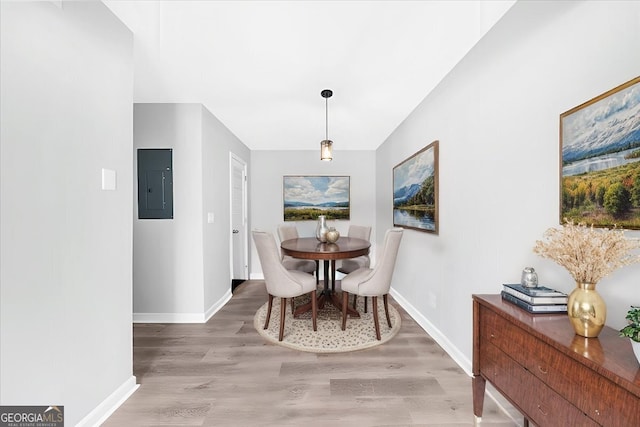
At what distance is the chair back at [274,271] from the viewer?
2439 mm

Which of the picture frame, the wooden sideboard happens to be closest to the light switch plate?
the wooden sideboard

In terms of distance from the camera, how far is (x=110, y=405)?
1638 millimetres

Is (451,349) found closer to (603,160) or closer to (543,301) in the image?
(543,301)

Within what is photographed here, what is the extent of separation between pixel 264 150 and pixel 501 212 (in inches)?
160

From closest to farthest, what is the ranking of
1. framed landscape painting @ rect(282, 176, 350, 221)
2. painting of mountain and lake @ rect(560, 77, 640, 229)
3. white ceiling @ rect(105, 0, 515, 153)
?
painting of mountain and lake @ rect(560, 77, 640, 229), white ceiling @ rect(105, 0, 515, 153), framed landscape painting @ rect(282, 176, 350, 221)

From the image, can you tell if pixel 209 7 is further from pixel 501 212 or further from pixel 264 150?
pixel 264 150

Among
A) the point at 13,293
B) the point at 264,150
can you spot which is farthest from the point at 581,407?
the point at 264,150

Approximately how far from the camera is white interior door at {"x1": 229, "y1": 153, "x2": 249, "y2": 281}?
4055 millimetres

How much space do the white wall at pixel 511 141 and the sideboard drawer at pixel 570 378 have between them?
0.35 metres

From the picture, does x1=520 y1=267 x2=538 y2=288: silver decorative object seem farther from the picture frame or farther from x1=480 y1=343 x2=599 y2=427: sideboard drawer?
the picture frame

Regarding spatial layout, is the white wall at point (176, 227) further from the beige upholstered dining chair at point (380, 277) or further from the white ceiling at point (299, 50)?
the beige upholstered dining chair at point (380, 277)

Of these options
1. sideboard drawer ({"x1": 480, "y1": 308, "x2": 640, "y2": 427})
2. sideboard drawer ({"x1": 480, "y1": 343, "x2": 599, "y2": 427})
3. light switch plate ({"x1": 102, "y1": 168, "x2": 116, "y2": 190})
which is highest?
light switch plate ({"x1": 102, "y1": 168, "x2": 116, "y2": 190})

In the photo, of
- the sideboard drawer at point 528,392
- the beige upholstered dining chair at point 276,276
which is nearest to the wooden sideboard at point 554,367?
the sideboard drawer at point 528,392

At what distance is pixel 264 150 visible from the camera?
4945 millimetres
